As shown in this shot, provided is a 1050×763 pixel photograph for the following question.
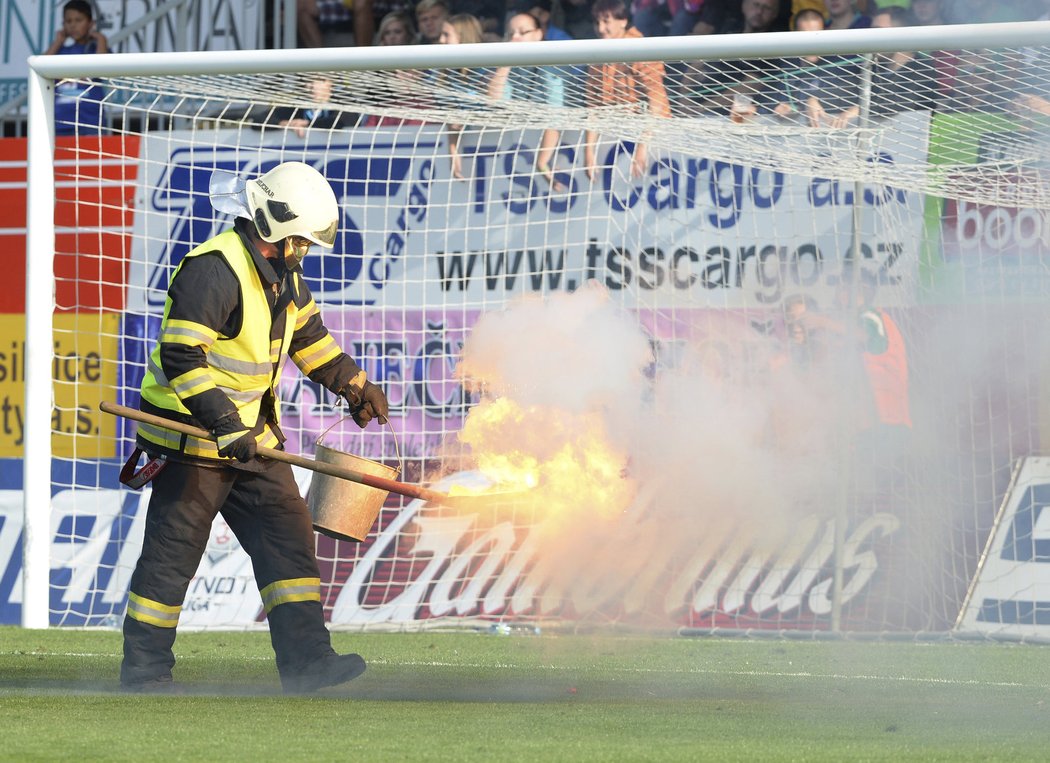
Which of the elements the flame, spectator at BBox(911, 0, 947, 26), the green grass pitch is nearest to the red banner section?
the green grass pitch

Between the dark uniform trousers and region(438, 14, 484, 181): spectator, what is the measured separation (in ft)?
10.1

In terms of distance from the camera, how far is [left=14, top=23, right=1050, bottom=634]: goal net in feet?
26.6

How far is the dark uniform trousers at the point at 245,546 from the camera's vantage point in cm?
593

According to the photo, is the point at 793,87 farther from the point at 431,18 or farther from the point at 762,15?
the point at 431,18

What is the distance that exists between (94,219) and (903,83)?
16.6 feet

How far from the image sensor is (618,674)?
6.68 metres

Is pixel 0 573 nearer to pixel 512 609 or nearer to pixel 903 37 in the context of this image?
pixel 512 609

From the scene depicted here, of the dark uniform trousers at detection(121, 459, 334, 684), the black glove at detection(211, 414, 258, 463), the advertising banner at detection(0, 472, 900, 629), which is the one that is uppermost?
the black glove at detection(211, 414, 258, 463)

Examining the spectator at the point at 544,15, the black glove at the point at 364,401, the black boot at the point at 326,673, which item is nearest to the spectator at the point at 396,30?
the spectator at the point at 544,15

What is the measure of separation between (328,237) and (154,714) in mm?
1939

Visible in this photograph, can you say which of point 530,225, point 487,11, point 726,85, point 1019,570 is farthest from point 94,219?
point 1019,570

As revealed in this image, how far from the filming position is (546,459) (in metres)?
6.79

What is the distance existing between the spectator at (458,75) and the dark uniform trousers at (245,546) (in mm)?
3081

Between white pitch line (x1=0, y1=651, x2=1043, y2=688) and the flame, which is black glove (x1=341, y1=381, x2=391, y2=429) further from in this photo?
white pitch line (x1=0, y1=651, x2=1043, y2=688)
